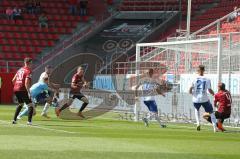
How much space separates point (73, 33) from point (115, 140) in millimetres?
33154

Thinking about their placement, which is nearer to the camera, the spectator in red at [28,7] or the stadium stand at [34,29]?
the stadium stand at [34,29]

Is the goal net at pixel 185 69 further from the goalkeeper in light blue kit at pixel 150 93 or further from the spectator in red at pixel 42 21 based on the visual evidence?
the spectator in red at pixel 42 21

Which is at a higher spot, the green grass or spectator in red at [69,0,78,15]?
spectator in red at [69,0,78,15]

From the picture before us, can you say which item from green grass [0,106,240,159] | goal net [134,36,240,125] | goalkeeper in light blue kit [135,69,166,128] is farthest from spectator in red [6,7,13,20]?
green grass [0,106,240,159]

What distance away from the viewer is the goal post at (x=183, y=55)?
1043 inches

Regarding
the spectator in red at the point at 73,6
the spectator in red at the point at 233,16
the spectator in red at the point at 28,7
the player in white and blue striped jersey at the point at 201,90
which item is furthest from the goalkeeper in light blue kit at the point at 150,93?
the spectator in red at the point at 28,7

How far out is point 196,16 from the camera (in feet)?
159

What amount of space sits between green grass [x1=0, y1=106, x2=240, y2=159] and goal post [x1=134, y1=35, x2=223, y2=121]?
5.83m

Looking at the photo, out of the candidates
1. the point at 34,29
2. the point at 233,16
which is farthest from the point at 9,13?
the point at 233,16

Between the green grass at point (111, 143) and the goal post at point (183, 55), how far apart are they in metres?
5.83

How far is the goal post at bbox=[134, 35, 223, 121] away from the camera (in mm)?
26484

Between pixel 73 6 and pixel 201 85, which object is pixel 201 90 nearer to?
pixel 201 85

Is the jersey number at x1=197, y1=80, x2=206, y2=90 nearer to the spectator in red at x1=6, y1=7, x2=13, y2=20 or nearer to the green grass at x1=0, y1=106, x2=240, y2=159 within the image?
the green grass at x1=0, y1=106, x2=240, y2=159

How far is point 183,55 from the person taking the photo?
94.9ft
